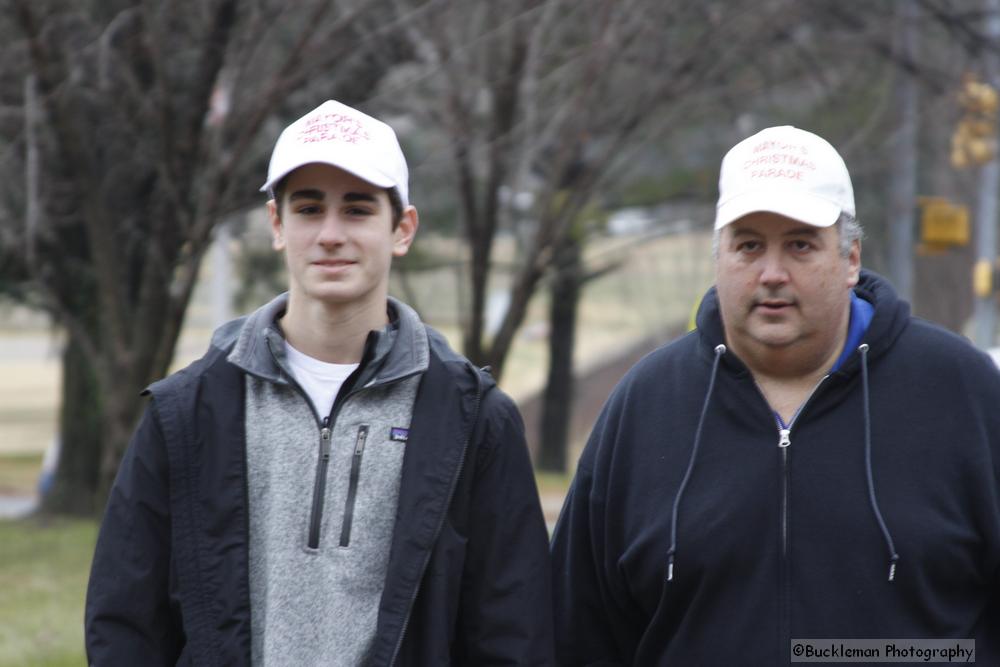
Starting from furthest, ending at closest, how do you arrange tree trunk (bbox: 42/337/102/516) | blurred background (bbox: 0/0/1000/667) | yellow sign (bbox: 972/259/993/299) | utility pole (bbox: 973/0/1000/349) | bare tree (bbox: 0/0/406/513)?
1. yellow sign (bbox: 972/259/993/299)
2. utility pole (bbox: 973/0/1000/349)
3. tree trunk (bbox: 42/337/102/516)
4. blurred background (bbox: 0/0/1000/667)
5. bare tree (bbox: 0/0/406/513)

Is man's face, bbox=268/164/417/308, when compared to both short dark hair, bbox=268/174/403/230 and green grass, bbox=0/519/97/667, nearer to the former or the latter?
short dark hair, bbox=268/174/403/230

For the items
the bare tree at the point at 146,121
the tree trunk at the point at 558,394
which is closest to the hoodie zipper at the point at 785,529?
the bare tree at the point at 146,121

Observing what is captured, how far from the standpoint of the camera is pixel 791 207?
117 inches

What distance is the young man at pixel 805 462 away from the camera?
2955mm

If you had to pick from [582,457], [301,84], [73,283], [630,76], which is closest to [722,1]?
[630,76]

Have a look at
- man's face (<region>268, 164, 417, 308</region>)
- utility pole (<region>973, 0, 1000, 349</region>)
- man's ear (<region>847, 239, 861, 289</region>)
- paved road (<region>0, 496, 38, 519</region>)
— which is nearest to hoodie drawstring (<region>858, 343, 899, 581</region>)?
man's ear (<region>847, 239, 861, 289</region>)

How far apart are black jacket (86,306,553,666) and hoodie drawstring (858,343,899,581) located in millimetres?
666

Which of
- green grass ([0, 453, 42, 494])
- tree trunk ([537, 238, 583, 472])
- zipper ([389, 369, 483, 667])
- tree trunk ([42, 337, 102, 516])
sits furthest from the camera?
tree trunk ([537, 238, 583, 472])

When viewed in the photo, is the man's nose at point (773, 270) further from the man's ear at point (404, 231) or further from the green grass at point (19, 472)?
the green grass at point (19, 472)

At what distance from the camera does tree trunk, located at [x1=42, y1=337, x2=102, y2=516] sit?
14.0 m

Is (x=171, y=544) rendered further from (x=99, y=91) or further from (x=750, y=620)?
(x=99, y=91)

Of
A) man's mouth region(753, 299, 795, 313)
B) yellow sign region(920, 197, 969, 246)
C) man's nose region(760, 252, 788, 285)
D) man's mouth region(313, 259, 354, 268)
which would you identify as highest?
yellow sign region(920, 197, 969, 246)

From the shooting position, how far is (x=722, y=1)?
1109 centimetres

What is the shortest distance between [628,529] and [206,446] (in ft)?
2.96
